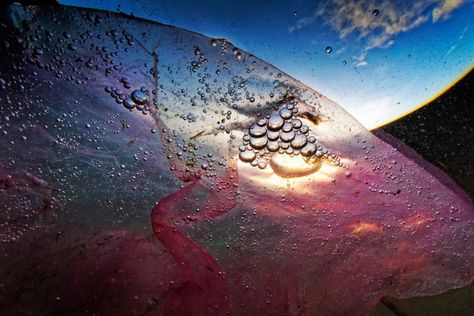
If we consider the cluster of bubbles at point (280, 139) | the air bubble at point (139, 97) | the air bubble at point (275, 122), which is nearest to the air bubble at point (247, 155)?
the cluster of bubbles at point (280, 139)

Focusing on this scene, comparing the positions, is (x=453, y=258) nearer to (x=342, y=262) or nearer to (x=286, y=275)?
(x=342, y=262)

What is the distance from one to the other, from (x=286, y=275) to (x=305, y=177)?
1.13 ft

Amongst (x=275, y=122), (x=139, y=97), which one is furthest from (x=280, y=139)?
(x=139, y=97)

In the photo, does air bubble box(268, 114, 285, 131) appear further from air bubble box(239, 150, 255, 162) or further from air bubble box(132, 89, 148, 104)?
air bubble box(132, 89, 148, 104)

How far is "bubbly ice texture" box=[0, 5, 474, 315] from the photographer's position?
90cm

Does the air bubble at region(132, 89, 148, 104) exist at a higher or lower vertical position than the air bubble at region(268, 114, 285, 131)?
lower

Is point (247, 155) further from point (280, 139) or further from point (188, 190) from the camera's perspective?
point (188, 190)

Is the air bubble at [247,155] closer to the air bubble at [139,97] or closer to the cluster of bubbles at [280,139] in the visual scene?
the cluster of bubbles at [280,139]

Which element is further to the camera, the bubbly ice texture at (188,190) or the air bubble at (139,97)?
the air bubble at (139,97)

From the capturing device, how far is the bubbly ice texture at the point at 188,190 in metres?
0.90

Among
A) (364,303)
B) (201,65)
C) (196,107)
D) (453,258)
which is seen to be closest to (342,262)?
(364,303)

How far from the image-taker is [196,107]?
108cm

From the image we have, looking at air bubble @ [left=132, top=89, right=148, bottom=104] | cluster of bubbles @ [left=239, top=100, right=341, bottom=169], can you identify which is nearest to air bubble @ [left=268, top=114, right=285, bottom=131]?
cluster of bubbles @ [left=239, top=100, right=341, bottom=169]

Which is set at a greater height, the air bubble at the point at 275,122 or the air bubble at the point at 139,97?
the air bubble at the point at 275,122
